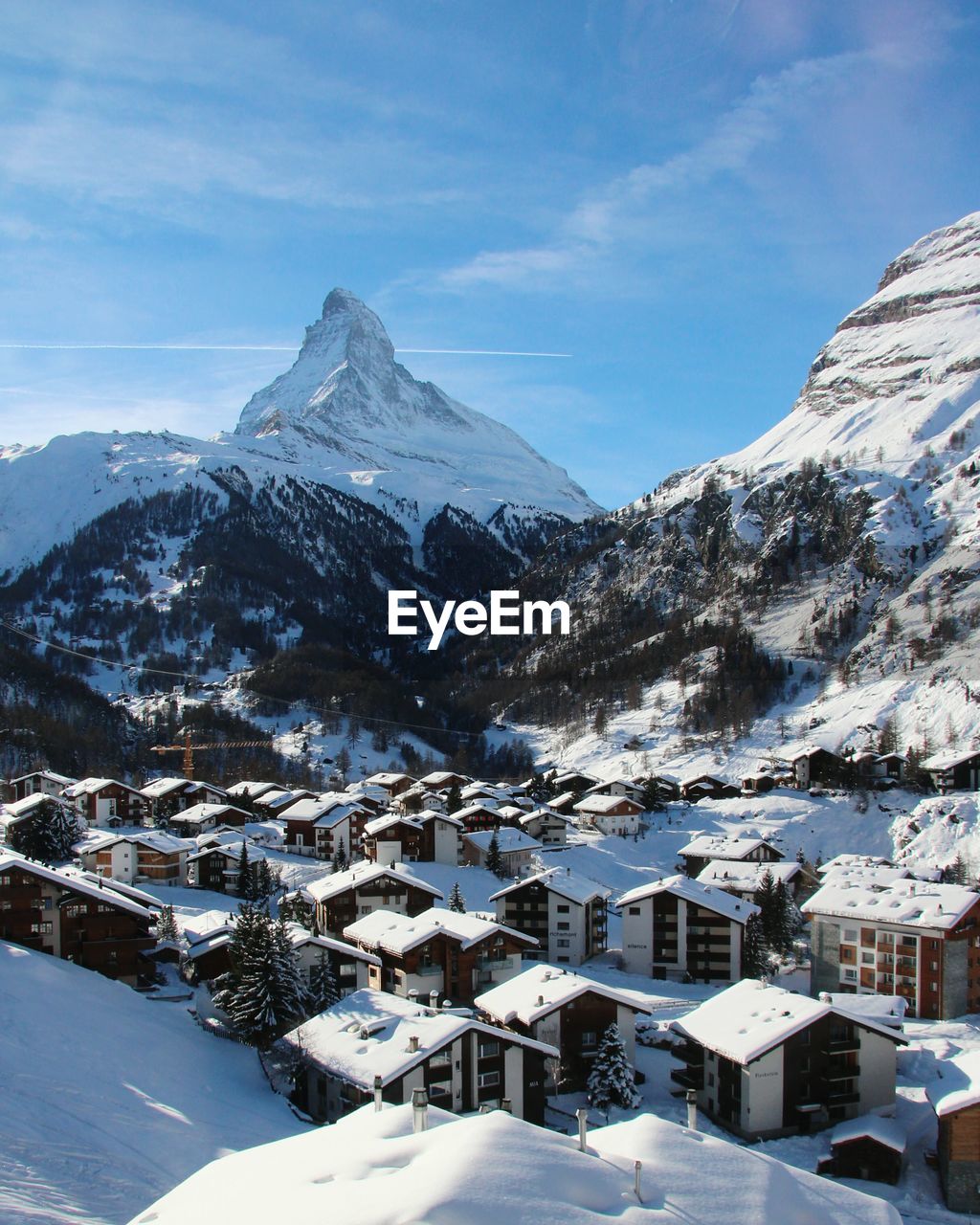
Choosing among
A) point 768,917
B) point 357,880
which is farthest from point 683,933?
point 357,880

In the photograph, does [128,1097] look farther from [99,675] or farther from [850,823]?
[99,675]

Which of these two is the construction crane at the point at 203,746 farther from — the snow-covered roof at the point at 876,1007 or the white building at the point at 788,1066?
the white building at the point at 788,1066

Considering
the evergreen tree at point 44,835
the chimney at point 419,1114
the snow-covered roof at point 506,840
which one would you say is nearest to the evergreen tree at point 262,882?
the evergreen tree at point 44,835

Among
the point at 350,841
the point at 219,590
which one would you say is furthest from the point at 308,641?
the point at 350,841

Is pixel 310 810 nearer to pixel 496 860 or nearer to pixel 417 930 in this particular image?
pixel 496 860

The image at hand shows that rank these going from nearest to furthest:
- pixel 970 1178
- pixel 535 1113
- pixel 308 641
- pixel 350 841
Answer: pixel 970 1178, pixel 535 1113, pixel 350 841, pixel 308 641

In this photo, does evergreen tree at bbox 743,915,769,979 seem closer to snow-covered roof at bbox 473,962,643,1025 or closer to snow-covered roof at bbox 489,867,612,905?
snow-covered roof at bbox 489,867,612,905
